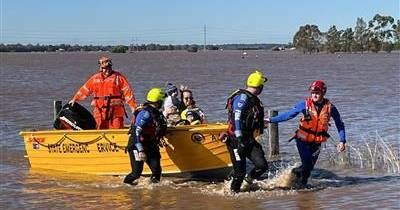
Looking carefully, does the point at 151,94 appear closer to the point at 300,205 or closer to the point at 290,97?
the point at 300,205

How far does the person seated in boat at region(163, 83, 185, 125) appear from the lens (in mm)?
12299

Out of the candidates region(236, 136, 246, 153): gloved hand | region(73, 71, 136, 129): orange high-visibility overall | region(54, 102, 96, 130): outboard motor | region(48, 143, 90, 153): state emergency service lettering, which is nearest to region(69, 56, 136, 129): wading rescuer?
region(73, 71, 136, 129): orange high-visibility overall

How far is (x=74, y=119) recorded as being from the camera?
1249 cm

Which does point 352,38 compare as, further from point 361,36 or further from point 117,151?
point 117,151

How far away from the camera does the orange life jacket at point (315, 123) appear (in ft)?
32.4

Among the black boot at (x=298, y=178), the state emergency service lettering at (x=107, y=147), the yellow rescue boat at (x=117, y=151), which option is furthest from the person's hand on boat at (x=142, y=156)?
the black boot at (x=298, y=178)

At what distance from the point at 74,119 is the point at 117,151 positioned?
1.13m

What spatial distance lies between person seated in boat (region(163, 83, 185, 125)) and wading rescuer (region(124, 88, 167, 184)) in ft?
4.68

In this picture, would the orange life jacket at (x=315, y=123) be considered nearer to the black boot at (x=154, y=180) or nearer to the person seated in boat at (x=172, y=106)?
the black boot at (x=154, y=180)

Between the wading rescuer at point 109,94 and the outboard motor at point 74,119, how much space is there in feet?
0.64

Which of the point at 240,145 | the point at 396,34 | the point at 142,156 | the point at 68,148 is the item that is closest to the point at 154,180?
the point at 142,156

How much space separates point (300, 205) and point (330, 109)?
1296 millimetres

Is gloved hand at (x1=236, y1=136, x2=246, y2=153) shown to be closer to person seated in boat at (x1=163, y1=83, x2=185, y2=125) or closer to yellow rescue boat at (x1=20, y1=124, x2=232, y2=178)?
yellow rescue boat at (x1=20, y1=124, x2=232, y2=178)

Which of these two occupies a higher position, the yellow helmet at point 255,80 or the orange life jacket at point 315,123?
the yellow helmet at point 255,80
